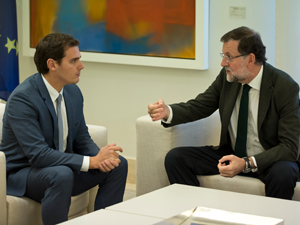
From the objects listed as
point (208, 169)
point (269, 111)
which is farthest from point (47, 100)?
point (269, 111)

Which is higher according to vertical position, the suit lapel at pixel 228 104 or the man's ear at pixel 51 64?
the man's ear at pixel 51 64

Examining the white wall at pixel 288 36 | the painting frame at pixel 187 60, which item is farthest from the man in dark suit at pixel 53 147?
the white wall at pixel 288 36

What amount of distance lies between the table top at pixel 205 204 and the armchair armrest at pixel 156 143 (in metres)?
0.79

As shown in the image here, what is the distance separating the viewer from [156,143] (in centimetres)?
310

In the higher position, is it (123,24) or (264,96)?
(123,24)

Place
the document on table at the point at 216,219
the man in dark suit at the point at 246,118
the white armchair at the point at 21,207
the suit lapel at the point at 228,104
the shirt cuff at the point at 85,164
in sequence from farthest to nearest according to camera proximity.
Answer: the suit lapel at the point at 228,104, the man in dark suit at the point at 246,118, the shirt cuff at the point at 85,164, the white armchair at the point at 21,207, the document on table at the point at 216,219

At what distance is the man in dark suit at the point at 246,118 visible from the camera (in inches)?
109

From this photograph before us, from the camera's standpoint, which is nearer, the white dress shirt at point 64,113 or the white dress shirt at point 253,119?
the white dress shirt at point 64,113

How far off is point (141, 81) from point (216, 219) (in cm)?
252

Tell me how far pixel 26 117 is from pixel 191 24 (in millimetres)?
1735

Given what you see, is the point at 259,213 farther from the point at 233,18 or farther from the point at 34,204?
the point at 233,18

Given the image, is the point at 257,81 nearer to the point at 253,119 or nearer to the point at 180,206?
the point at 253,119

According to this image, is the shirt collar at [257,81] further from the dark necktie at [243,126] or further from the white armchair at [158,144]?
the white armchair at [158,144]

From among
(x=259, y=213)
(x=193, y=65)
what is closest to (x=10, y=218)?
(x=259, y=213)
